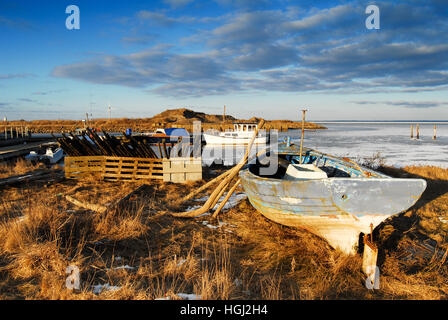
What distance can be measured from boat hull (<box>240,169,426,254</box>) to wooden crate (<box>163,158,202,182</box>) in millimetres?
5602

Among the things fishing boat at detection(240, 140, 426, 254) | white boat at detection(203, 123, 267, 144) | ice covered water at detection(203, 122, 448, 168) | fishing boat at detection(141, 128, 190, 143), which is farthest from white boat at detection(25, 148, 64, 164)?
white boat at detection(203, 123, 267, 144)

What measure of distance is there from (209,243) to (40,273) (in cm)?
284

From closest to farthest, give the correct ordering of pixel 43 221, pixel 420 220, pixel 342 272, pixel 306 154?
1. pixel 342 272
2. pixel 43 221
3. pixel 420 220
4. pixel 306 154

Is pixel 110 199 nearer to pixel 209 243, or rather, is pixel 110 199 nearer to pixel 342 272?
pixel 209 243

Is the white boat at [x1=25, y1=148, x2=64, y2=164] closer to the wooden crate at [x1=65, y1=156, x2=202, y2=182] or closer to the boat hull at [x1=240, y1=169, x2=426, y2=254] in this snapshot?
the wooden crate at [x1=65, y1=156, x2=202, y2=182]

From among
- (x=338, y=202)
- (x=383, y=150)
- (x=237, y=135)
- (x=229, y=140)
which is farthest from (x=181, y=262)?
(x=229, y=140)

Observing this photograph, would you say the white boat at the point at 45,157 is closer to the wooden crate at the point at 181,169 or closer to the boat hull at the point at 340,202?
the wooden crate at the point at 181,169

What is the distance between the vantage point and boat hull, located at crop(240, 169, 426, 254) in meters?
3.98

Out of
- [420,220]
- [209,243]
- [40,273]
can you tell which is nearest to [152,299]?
[40,273]


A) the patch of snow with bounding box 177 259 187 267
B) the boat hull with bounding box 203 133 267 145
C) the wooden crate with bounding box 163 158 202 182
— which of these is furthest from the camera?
the boat hull with bounding box 203 133 267 145

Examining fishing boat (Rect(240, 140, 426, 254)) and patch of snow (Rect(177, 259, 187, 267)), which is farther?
patch of snow (Rect(177, 259, 187, 267))

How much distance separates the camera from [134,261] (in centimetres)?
437

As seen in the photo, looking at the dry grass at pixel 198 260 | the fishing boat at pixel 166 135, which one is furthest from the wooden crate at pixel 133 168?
the fishing boat at pixel 166 135

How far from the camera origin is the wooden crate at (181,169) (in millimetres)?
10375
